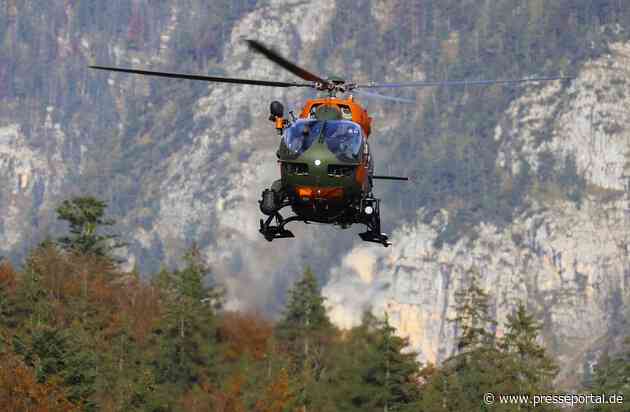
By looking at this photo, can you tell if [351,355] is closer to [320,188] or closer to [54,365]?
[54,365]

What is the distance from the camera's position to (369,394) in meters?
106

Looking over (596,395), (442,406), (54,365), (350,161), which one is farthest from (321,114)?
(442,406)

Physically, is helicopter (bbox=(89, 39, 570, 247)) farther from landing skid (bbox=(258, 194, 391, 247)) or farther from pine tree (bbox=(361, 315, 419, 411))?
pine tree (bbox=(361, 315, 419, 411))

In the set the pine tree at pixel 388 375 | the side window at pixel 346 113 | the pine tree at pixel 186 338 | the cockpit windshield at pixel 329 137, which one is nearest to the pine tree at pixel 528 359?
the pine tree at pixel 388 375

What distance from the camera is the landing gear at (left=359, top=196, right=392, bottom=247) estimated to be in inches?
2051

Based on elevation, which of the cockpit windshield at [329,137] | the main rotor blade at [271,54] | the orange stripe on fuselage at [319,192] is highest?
the cockpit windshield at [329,137]

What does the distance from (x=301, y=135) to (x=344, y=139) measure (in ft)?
4.19

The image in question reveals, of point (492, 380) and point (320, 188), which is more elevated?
point (492, 380)

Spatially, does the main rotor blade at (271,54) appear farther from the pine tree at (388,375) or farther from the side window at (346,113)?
the pine tree at (388,375)

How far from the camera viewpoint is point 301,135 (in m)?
51.3

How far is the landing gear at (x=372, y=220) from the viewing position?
5209cm

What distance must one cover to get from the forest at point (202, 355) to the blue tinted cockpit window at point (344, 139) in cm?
4014

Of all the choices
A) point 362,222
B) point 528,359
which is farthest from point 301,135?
point 528,359

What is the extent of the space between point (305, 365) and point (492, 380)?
19728mm
